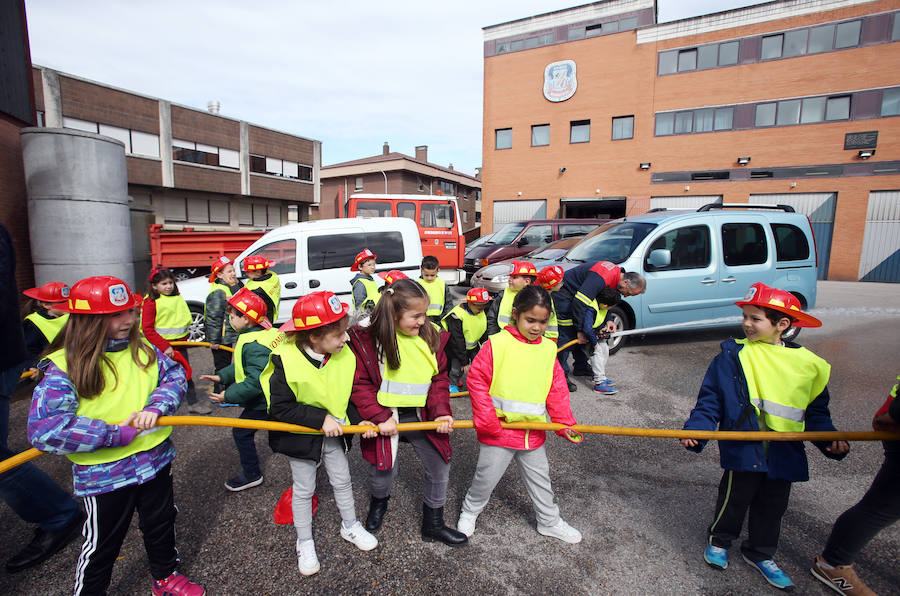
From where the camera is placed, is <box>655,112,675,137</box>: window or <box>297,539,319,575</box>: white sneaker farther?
<box>655,112,675,137</box>: window

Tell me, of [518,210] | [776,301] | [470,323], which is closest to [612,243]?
[470,323]

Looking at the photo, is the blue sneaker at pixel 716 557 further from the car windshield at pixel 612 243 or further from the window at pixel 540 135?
the window at pixel 540 135

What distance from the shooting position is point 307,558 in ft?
8.35

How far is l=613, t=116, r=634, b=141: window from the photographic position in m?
23.0

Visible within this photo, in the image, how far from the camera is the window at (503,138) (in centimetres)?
2556

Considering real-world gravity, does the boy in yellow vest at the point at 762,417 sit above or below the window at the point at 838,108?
below

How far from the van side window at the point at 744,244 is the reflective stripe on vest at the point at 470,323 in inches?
172

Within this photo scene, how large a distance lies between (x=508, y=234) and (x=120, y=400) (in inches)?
486

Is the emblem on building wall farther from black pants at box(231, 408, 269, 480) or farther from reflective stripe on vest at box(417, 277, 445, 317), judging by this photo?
black pants at box(231, 408, 269, 480)

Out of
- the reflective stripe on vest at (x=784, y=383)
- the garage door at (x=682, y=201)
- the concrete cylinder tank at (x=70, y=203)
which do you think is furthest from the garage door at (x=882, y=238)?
the concrete cylinder tank at (x=70, y=203)

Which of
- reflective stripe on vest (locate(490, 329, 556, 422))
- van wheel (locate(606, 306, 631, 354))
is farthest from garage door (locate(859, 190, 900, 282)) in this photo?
reflective stripe on vest (locate(490, 329, 556, 422))

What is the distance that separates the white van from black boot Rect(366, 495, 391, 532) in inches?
205

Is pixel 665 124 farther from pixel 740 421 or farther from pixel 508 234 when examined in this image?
pixel 740 421

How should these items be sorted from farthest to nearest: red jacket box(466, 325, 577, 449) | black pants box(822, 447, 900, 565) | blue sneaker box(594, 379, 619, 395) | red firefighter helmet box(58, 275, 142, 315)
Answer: blue sneaker box(594, 379, 619, 395) < red jacket box(466, 325, 577, 449) < black pants box(822, 447, 900, 565) < red firefighter helmet box(58, 275, 142, 315)
